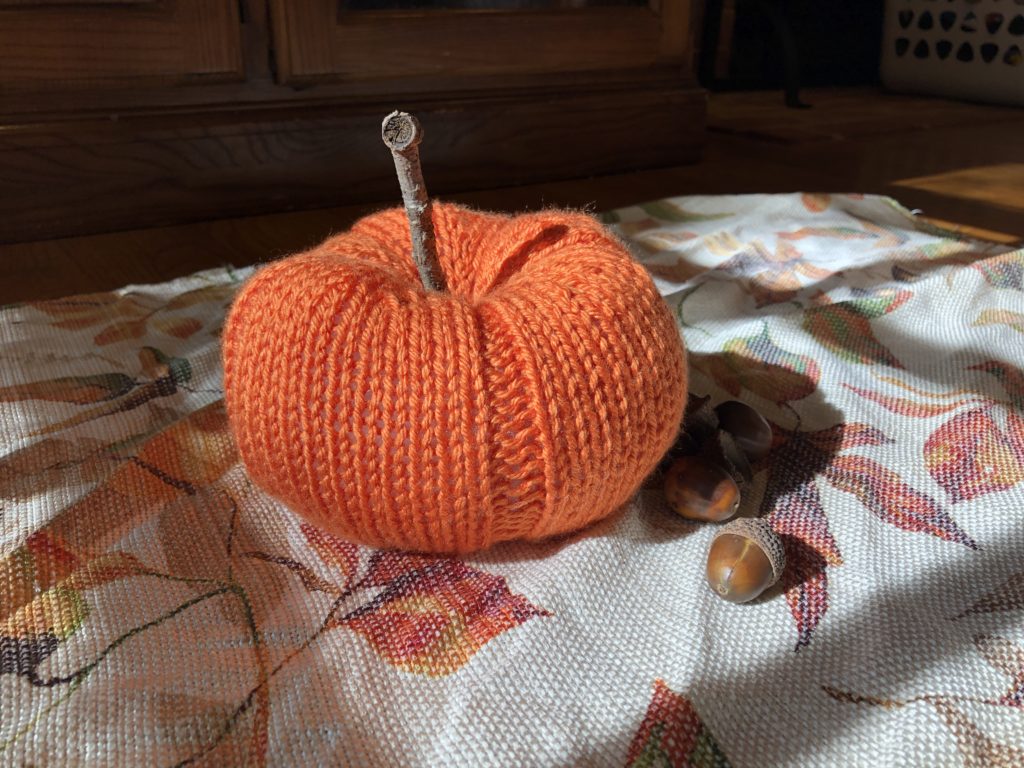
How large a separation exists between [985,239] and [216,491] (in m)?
1.04

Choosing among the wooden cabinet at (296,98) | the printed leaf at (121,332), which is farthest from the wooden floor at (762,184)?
the printed leaf at (121,332)

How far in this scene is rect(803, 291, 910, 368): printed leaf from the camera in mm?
748

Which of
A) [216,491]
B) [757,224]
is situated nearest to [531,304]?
[216,491]

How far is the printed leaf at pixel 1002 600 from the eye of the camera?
483 millimetres

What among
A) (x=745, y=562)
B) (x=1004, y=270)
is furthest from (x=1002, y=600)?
(x=1004, y=270)

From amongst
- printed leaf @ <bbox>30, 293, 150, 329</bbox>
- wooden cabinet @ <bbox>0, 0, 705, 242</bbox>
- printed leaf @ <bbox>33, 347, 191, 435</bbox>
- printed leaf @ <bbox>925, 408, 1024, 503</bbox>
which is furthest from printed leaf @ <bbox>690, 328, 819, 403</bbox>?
wooden cabinet @ <bbox>0, 0, 705, 242</bbox>

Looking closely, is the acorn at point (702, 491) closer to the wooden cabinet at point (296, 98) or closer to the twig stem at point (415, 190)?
the twig stem at point (415, 190)

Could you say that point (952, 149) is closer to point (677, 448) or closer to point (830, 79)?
point (830, 79)

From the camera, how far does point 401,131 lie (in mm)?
479

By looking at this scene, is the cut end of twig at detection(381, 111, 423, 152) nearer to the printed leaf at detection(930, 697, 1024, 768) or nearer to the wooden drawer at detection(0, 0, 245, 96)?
the printed leaf at detection(930, 697, 1024, 768)

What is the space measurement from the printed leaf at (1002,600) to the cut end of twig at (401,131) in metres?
0.42

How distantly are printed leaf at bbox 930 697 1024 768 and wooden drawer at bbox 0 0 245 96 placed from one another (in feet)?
3.81

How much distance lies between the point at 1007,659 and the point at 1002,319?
0.44m

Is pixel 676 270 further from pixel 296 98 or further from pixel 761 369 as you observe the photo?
pixel 296 98
